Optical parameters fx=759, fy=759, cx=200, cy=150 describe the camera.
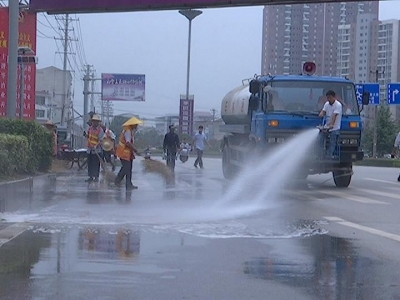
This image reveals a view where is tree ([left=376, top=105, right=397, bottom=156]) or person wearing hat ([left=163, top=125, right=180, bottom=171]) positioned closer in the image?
person wearing hat ([left=163, top=125, right=180, bottom=171])

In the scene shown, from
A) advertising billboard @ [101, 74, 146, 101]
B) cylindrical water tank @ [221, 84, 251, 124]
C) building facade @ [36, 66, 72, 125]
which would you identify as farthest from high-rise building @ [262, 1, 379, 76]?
cylindrical water tank @ [221, 84, 251, 124]

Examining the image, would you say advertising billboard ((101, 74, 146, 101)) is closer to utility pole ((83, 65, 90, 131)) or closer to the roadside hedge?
utility pole ((83, 65, 90, 131))

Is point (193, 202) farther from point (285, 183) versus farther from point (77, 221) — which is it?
point (285, 183)

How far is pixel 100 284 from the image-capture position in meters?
6.81

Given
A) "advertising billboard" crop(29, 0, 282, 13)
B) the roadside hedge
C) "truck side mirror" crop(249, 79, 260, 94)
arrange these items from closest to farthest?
1. the roadside hedge
2. "truck side mirror" crop(249, 79, 260, 94)
3. "advertising billboard" crop(29, 0, 282, 13)

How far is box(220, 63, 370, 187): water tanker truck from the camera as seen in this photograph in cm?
1780

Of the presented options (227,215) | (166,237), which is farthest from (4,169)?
(166,237)

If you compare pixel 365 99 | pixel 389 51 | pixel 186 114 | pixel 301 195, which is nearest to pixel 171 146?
pixel 365 99

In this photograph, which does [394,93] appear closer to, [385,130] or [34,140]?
[385,130]

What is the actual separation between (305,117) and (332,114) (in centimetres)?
82

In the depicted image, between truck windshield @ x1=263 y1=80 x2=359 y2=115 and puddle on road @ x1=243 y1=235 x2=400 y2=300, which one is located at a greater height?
truck windshield @ x1=263 y1=80 x2=359 y2=115

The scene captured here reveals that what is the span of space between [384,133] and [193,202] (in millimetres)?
51772

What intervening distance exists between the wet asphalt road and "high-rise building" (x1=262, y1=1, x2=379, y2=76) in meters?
59.8

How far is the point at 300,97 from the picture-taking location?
723 inches
